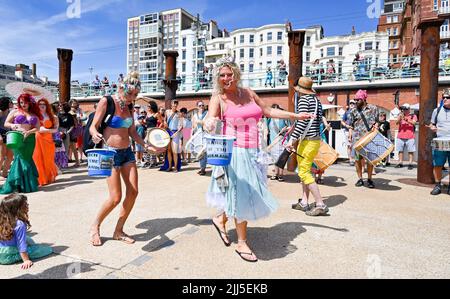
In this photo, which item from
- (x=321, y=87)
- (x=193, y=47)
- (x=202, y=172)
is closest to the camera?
(x=202, y=172)

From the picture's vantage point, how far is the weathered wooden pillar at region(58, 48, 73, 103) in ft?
40.5

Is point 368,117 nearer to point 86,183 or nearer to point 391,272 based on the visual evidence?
point 391,272

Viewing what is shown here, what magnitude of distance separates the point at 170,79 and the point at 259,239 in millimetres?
9590

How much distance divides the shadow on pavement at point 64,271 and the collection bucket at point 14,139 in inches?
152

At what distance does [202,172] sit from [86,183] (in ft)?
8.95

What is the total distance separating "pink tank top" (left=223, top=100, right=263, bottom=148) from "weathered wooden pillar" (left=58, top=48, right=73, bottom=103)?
11153mm

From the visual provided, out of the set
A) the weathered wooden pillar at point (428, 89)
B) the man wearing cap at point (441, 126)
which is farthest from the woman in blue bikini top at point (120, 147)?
the weathered wooden pillar at point (428, 89)

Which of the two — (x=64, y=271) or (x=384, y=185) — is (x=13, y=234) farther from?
(x=384, y=185)

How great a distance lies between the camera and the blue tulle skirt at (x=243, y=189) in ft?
10.1

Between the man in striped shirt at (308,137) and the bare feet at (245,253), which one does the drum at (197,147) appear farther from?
the man in striped shirt at (308,137)

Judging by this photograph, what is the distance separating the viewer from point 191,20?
3369 inches

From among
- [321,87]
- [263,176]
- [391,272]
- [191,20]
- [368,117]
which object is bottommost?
[391,272]
